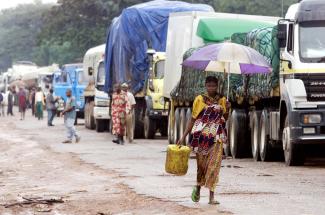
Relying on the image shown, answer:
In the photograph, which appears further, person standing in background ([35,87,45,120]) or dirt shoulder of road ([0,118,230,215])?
person standing in background ([35,87,45,120])

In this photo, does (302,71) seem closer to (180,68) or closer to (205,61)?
(205,61)

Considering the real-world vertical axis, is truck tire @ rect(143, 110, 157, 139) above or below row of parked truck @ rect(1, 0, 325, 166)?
below

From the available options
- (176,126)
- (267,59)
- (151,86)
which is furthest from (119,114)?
(267,59)

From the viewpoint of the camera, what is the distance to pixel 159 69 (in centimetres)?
3331

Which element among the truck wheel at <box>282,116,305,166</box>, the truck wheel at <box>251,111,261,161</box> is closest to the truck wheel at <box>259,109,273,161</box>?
the truck wheel at <box>251,111,261,161</box>

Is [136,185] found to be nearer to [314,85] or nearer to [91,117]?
[314,85]

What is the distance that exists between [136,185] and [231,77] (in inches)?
297

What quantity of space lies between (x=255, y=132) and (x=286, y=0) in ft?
154

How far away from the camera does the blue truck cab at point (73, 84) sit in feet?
159

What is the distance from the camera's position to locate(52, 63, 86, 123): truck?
159 feet

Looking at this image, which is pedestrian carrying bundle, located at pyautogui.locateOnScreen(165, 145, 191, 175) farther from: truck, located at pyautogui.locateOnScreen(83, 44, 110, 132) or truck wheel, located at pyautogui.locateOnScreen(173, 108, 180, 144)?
truck, located at pyautogui.locateOnScreen(83, 44, 110, 132)

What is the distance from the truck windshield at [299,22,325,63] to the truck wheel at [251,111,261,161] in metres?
3.18

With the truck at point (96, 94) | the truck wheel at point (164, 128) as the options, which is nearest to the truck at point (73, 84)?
the truck at point (96, 94)

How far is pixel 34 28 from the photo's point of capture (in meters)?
140
